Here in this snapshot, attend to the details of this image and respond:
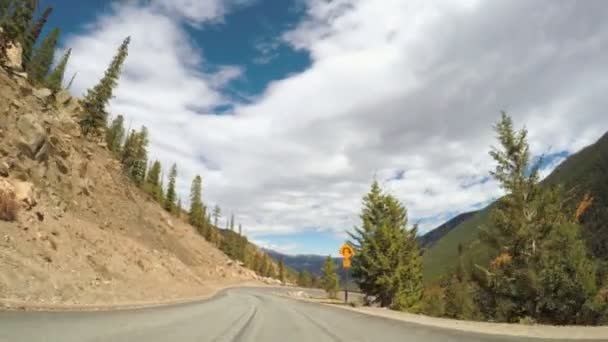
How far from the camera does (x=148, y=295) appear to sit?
32.0 meters

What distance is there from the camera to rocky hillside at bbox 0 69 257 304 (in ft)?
73.4

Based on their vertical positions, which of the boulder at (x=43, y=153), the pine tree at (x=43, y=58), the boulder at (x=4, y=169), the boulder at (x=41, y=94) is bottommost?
the boulder at (x=4, y=169)

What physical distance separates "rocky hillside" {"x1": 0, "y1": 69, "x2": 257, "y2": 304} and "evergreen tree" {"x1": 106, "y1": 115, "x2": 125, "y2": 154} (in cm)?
4273

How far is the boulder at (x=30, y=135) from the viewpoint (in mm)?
33612

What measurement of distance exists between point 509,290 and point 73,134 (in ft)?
174

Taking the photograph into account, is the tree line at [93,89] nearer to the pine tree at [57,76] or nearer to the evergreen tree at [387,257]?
the pine tree at [57,76]

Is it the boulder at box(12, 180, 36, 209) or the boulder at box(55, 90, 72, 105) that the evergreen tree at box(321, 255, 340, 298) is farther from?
the boulder at box(12, 180, 36, 209)

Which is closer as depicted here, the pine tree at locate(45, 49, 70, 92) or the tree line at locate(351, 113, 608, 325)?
the tree line at locate(351, 113, 608, 325)

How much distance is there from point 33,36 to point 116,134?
107ft

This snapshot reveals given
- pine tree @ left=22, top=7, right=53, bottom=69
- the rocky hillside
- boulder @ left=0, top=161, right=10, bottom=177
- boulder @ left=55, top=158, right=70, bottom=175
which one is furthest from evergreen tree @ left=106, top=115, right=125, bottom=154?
boulder @ left=0, top=161, right=10, bottom=177

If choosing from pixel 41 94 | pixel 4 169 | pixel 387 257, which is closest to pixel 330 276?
pixel 387 257

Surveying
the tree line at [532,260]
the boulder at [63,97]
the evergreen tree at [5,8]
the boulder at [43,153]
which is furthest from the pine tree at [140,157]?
the tree line at [532,260]

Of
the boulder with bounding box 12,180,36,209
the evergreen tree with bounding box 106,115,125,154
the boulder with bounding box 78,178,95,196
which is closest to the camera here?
the boulder with bounding box 12,180,36,209

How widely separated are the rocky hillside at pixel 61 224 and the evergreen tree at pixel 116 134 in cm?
4273
